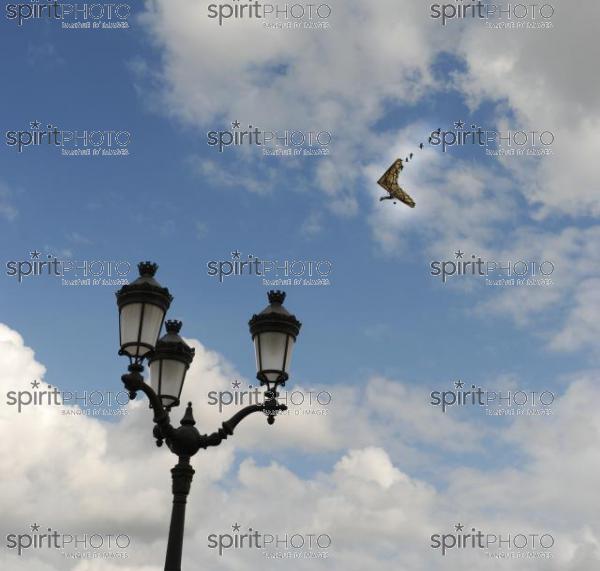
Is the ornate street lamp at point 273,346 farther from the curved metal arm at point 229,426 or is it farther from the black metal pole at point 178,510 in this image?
the black metal pole at point 178,510

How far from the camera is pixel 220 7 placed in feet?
80.4

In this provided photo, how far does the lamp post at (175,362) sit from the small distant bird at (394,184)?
20.8m

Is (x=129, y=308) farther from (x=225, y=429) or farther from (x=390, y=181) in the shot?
(x=390, y=181)

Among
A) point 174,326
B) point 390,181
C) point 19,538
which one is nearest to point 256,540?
point 19,538

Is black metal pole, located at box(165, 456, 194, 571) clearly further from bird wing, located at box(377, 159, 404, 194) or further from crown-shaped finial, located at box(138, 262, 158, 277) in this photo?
bird wing, located at box(377, 159, 404, 194)

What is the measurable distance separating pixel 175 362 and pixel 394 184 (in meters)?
23.4

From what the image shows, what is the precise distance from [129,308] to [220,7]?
684 inches

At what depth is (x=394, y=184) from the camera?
32688mm

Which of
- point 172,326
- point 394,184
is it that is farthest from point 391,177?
point 172,326

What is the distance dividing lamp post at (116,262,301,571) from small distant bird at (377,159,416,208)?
20776 mm

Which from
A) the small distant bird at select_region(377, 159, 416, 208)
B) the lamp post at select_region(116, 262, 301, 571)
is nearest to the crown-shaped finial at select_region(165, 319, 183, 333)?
the lamp post at select_region(116, 262, 301, 571)

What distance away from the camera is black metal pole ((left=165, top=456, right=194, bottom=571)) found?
30.1 feet

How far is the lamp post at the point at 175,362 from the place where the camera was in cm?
921

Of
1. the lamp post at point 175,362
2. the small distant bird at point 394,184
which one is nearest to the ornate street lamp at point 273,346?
the lamp post at point 175,362
